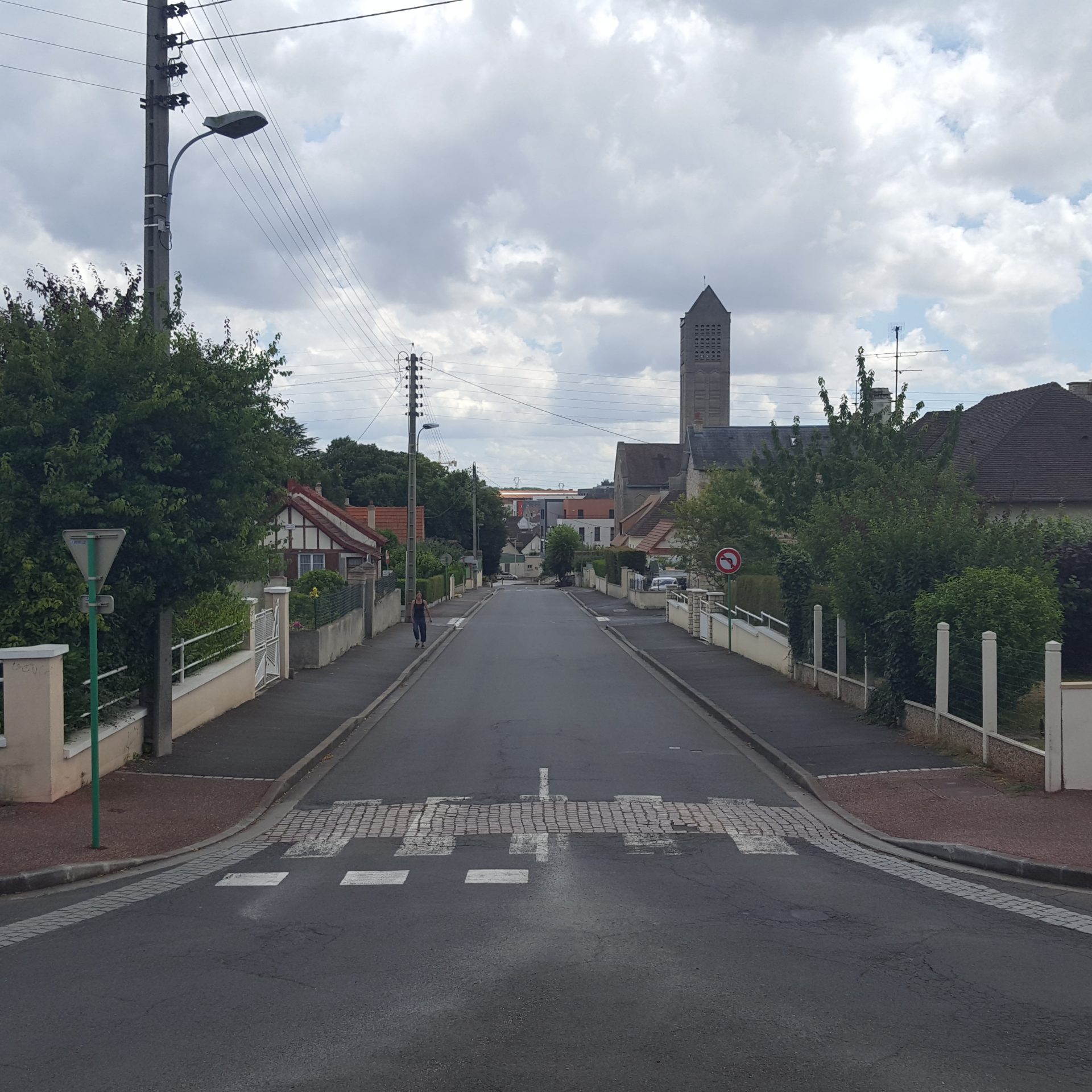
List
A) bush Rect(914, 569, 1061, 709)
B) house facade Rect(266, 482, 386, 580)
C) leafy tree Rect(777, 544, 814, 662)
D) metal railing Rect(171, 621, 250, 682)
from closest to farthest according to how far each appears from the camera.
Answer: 1. bush Rect(914, 569, 1061, 709)
2. metal railing Rect(171, 621, 250, 682)
3. leafy tree Rect(777, 544, 814, 662)
4. house facade Rect(266, 482, 386, 580)

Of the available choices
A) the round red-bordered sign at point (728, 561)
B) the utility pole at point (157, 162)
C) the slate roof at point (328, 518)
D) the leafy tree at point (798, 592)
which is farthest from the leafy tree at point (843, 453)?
the slate roof at point (328, 518)

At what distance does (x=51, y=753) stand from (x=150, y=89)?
787cm

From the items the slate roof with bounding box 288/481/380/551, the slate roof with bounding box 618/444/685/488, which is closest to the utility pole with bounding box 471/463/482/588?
the slate roof with bounding box 618/444/685/488

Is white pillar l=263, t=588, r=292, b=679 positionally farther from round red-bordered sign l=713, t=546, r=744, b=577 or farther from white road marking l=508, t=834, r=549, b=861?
white road marking l=508, t=834, r=549, b=861

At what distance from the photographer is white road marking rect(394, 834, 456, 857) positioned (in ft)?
30.9

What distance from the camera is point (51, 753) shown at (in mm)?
10695

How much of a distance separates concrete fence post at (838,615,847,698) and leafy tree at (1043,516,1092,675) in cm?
358

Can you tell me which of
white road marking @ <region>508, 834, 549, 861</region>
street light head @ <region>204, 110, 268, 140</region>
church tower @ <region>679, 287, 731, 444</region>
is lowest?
white road marking @ <region>508, 834, 549, 861</region>

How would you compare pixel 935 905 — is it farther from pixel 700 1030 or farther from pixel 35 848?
pixel 35 848

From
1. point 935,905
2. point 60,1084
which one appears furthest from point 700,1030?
point 935,905

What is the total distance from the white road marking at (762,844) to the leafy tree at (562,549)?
95406 millimetres

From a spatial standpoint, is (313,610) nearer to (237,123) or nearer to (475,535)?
(237,123)

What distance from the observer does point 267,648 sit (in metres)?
20.9

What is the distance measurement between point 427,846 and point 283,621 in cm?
1298
